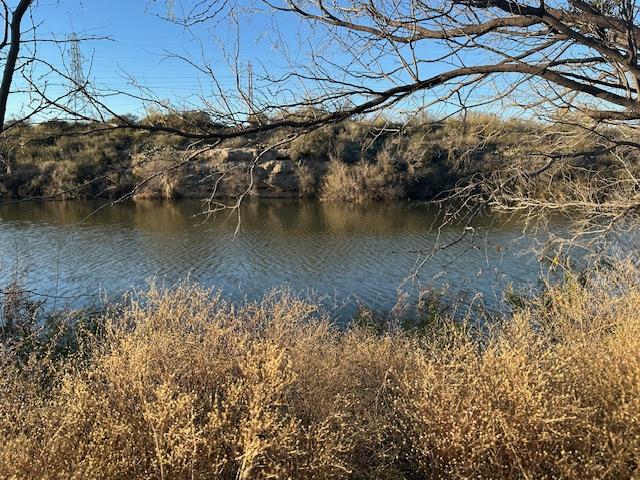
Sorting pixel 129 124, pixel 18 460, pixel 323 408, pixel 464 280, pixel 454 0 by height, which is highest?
pixel 454 0

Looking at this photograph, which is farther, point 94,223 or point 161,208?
point 161,208

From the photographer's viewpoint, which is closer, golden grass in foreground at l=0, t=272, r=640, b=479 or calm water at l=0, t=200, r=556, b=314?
golden grass in foreground at l=0, t=272, r=640, b=479

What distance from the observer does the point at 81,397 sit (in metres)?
2.61

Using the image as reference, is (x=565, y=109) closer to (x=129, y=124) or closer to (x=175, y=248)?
(x=129, y=124)

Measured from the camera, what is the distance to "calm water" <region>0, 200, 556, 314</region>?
10828 mm

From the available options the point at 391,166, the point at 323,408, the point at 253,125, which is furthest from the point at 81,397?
the point at 391,166

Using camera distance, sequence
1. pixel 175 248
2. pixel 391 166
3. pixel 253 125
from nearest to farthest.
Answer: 1. pixel 253 125
2. pixel 175 248
3. pixel 391 166

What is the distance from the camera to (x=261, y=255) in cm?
1433

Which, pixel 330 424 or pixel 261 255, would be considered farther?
pixel 261 255

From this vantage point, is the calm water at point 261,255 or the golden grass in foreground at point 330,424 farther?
the calm water at point 261,255

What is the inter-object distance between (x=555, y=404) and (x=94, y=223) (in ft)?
65.9

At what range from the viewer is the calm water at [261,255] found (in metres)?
10.8

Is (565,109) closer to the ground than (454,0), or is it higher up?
closer to the ground

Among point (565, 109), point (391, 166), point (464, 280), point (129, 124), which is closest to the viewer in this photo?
point (129, 124)
